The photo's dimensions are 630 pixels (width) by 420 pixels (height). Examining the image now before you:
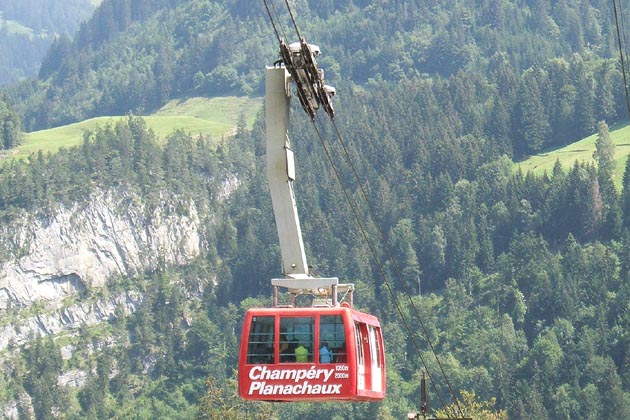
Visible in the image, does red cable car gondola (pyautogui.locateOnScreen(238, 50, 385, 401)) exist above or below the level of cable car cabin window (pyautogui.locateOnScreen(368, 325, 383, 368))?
above

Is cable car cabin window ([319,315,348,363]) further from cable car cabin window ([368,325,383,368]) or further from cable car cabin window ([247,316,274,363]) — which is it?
cable car cabin window ([368,325,383,368])

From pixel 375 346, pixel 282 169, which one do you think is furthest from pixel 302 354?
pixel 282 169

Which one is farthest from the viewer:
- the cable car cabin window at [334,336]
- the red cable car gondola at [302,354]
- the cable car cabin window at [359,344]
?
the cable car cabin window at [359,344]

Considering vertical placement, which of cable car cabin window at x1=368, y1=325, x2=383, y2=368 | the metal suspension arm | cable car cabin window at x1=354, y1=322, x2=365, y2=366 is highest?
the metal suspension arm

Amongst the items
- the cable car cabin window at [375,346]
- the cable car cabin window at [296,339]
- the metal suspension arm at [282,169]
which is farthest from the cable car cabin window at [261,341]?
the metal suspension arm at [282,169]

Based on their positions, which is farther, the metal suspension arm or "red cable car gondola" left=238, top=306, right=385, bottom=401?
the metal suspension arm

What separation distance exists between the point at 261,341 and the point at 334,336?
2021mm

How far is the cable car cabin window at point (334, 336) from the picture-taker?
201 ft

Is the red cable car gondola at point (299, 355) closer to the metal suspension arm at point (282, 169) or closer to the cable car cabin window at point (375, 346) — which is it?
the cable car cabin window at point (375, 346)

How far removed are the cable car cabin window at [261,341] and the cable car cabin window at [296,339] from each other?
31cm

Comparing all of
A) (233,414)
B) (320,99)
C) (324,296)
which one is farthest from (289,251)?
(233,414)

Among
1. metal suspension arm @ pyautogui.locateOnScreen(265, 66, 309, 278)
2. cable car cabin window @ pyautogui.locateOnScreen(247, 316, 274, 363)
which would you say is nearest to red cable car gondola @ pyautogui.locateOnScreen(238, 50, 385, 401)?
cable car cabin window @ pyautogui.locateOnScreen(247, 316, 274, 363)

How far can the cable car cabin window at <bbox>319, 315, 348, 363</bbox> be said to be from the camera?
61156 mm

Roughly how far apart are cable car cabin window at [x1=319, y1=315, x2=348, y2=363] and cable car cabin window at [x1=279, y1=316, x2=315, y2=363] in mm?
277
